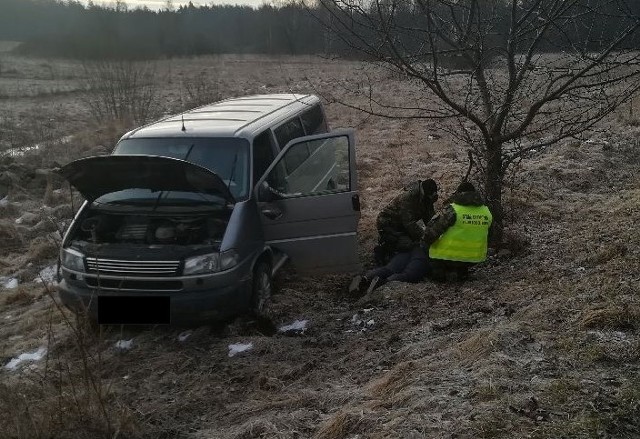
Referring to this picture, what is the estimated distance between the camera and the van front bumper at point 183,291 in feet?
15.5

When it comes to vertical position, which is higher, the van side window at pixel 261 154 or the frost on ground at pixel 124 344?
the van side window at pixel 261 154

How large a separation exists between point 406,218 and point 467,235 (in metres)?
0.81

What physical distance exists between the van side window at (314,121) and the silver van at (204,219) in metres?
0.90

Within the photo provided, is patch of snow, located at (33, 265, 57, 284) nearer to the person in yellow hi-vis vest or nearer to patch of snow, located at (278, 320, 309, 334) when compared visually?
patch of snow, located at (278, 320, 309, 334)

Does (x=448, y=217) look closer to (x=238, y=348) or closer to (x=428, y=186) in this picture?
(x=428, y=186)

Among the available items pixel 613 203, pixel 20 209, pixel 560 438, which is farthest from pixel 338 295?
pixel 20 209

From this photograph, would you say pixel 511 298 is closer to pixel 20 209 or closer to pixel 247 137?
pixel 247 137

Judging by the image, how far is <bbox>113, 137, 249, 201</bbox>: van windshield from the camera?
547 centimetres

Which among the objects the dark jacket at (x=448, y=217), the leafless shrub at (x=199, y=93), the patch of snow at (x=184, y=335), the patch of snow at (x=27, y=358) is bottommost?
the patch of snow at (x=27, y=358)

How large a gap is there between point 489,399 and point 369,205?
19.4 feet

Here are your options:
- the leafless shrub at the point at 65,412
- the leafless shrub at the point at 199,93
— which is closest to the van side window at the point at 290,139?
the leafless shrub at the point at 65,412

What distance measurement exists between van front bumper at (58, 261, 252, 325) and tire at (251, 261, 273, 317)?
0.28 meters

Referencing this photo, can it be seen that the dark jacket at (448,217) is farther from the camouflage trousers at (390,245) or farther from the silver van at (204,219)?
the silver van at (204,219)

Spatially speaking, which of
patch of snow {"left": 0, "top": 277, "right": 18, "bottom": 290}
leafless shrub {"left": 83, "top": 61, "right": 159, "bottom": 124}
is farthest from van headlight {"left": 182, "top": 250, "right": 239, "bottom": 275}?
leafless shrub {"left": 83, "top": 61, "right": 159, "bottom": 124}
